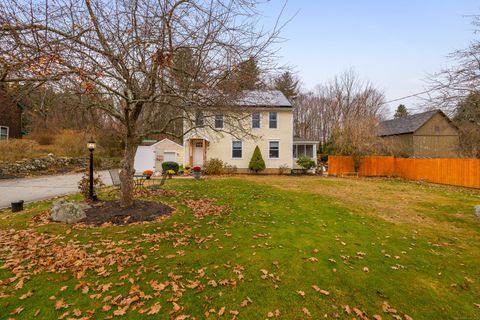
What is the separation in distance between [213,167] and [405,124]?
26.4 metres

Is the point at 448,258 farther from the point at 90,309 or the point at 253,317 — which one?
the point at 90,309

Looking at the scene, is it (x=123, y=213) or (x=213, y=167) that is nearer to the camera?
(x=123, y=213)

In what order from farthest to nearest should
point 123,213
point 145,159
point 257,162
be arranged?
1. point 145,159
2. point 257,162
3. point 123,213

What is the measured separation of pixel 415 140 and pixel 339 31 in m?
24.0

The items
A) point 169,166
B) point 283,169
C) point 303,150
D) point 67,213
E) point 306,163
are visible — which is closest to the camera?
point 67,213

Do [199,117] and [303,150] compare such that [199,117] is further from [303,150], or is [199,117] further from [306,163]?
[303,150]

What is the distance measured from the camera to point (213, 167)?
60.3ft

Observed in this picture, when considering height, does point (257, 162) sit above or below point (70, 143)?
below

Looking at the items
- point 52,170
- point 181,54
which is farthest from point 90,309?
point 52,170

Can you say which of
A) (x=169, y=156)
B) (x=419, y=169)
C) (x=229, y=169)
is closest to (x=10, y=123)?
(x=169, y=156)

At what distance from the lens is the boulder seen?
5617mm

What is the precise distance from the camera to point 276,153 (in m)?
20.0

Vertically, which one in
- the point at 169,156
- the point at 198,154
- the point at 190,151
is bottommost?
the point at 169,156

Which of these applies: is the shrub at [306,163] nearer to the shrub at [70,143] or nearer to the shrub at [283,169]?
the shrub at [283,169]
